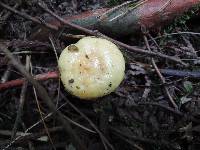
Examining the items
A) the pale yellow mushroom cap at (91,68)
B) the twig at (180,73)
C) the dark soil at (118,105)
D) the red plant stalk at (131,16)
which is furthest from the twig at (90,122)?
the twig at (180,73)

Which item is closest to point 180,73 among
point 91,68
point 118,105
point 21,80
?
point 118,105

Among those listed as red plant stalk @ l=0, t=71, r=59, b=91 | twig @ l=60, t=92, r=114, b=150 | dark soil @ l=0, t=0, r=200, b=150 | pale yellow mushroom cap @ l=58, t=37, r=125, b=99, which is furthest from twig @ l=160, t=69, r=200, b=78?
red plant stalk @ l=0, t=71, r=59, b=91

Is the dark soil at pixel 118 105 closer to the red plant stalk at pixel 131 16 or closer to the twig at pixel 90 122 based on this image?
the twig at pixel 90 122

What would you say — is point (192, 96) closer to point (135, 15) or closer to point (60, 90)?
point (135, 15)

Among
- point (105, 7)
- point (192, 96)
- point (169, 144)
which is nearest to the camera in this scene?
point (169, 144)

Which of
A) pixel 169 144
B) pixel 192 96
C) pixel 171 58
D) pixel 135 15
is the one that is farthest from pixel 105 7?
pixel 169 144

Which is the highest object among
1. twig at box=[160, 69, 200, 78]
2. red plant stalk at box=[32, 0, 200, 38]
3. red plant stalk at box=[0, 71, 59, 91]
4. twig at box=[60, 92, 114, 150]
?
red plant stalk at box=[32, 0, 200, 38]

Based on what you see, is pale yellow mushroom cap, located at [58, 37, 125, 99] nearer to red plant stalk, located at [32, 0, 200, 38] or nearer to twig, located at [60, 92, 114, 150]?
twig, located at [60, 92, 114, 150]

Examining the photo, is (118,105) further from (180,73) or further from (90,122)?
(180,73)
